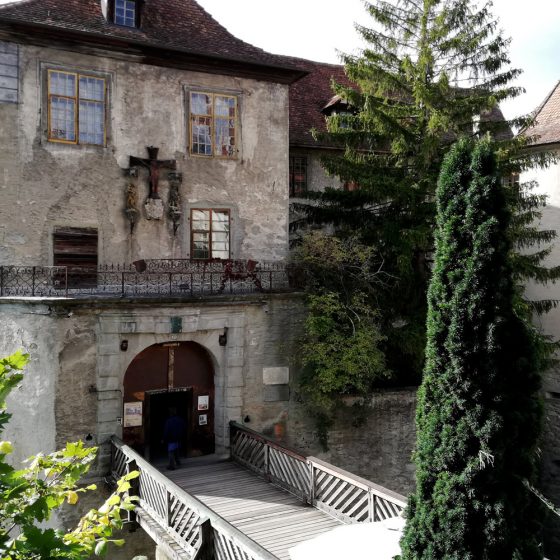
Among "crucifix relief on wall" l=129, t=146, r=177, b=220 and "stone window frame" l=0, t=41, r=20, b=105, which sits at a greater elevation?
"stone window frame" l=0, t=41, r=20, b=105

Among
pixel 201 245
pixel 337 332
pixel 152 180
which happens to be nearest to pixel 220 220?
pixel 201 245

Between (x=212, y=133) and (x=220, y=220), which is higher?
(x=212, y=133)

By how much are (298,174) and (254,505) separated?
12095 mm

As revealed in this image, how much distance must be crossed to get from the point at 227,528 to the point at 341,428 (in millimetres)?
7752

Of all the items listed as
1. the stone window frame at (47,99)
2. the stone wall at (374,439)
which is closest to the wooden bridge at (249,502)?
the stone wall at (374,439)

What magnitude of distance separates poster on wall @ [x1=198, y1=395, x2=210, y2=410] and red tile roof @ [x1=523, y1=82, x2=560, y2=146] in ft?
45.8

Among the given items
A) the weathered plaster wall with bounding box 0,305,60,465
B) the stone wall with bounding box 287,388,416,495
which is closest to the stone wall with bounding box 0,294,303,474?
the weathered plaster wall with bounding box 0,305,60,465

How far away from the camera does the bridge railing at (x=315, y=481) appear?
10.3m

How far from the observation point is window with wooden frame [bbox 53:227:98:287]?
49.7 feet

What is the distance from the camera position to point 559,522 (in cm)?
1950

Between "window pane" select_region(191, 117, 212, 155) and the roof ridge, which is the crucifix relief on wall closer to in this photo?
"window pane" select_region(191, 117, 212, 155)

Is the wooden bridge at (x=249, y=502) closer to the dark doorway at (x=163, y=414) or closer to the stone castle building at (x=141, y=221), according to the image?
the dark doorway at (x=163, y=414)

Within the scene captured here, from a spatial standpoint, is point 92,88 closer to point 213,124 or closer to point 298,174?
point 213,124

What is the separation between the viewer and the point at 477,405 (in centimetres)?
745
